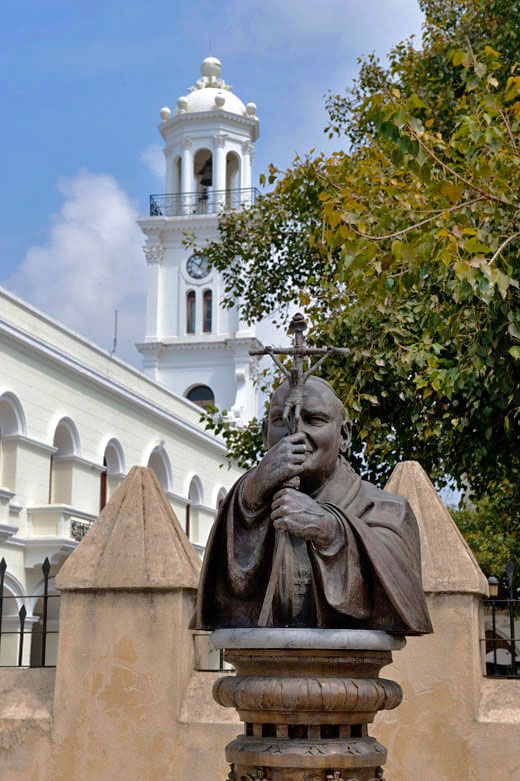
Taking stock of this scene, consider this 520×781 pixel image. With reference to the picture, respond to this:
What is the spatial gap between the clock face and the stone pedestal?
125ft

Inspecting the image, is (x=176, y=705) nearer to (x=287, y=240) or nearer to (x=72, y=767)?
(x=72, y=767)

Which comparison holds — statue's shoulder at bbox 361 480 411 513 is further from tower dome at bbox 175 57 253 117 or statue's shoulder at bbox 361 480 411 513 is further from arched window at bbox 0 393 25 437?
tower dome at bbox 175 57 253 117

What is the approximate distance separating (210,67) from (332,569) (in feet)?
145

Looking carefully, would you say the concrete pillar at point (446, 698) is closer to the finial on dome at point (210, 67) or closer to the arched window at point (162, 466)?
the arched window at point (162, 466)

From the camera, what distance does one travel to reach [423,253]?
18.2ft

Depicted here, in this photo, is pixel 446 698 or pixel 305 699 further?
pixel 446 698

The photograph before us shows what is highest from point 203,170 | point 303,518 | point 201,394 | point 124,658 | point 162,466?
point 203,170

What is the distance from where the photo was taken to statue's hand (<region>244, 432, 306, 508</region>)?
300cm

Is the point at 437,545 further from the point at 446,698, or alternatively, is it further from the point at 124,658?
the point at 124,658

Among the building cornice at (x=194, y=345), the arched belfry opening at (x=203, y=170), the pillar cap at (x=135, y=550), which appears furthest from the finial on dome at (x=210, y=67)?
the pillar cap at (x=135, y=550)

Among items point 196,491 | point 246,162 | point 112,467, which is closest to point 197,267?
point 246,162

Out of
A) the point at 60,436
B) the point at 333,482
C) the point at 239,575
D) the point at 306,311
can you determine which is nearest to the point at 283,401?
the point at 333,482

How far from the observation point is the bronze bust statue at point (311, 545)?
9.77 ft

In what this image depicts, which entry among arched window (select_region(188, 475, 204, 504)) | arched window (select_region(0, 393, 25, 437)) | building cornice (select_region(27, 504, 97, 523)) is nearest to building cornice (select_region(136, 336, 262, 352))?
arched window (select_region(188, 475, 204, 504))
